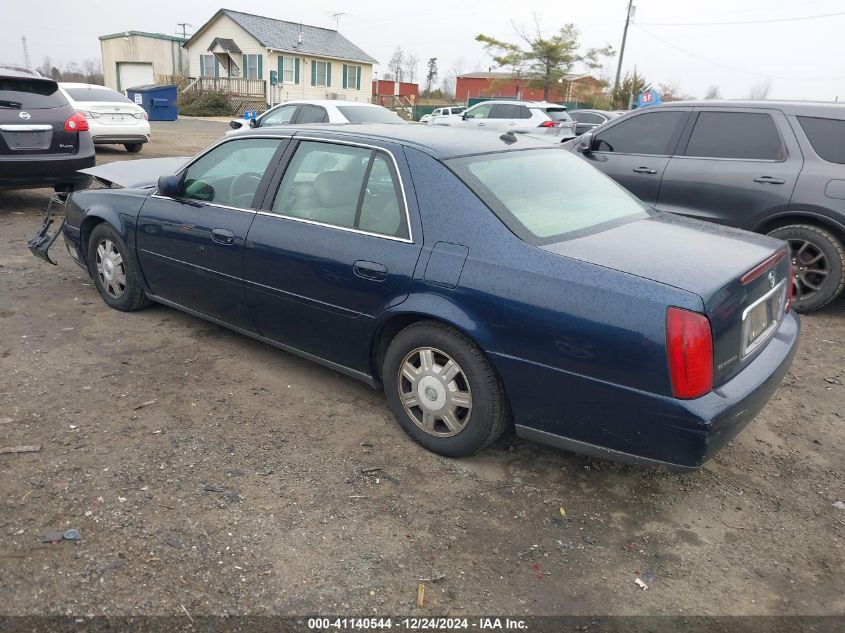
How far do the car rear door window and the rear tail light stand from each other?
4.00 metres

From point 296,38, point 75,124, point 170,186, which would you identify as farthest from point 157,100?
point 170,186

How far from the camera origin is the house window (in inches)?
1576

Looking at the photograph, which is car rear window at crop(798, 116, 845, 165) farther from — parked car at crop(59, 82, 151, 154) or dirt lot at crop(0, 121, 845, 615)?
parked car at crop(59, 82, 151, 154)

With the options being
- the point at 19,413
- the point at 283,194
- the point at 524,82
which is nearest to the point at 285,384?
the point at 283,194

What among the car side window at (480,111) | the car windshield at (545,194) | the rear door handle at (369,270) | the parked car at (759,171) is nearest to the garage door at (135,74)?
the car side window at (480,111)

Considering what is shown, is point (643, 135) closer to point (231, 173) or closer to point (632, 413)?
point (231, 173)

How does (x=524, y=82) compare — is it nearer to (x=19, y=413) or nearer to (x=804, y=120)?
(x=804, y=120)

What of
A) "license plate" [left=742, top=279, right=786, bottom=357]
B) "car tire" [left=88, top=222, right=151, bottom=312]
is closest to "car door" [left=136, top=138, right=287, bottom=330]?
"car tire" [left=88, top=222, right=151, bottom=312]

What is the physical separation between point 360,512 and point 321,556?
33 cm

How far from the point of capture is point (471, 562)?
8.68 ft

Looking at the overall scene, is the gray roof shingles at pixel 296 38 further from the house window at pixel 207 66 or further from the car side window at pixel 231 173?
the car side window at pixel 231 173

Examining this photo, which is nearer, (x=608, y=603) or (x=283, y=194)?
(x=608, y=603)

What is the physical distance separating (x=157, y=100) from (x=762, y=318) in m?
30.8

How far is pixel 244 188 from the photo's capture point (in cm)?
417
